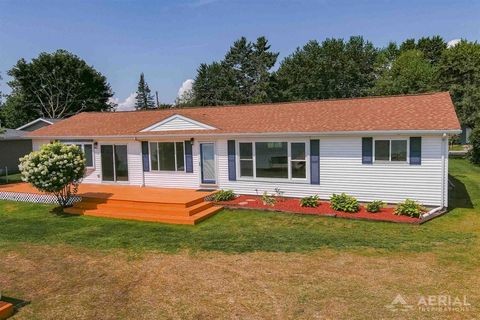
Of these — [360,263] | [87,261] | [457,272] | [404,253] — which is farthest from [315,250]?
[87,261]

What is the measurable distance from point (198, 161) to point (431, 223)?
30.1ft

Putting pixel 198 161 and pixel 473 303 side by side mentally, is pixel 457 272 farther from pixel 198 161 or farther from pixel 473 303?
pixel 198 161

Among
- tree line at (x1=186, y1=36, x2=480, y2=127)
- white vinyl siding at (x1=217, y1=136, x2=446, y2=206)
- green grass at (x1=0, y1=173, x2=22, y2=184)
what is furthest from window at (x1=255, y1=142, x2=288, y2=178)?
tree line at (x1=186, y1=36, x2=480, y2=127)

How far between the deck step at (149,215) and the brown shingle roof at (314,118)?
3.85 metres

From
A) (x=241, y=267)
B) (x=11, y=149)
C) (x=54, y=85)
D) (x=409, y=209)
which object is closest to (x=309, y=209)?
(x=409, y=209)

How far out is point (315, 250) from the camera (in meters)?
8.64

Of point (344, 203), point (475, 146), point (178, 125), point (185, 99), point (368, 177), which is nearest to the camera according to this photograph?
point (344, 203)

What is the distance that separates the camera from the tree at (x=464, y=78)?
30.9m

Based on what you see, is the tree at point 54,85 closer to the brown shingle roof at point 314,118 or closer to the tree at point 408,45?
the brown shingle roof at point 314,118

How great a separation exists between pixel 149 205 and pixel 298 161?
5.85m

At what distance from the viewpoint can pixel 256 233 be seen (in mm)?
10203

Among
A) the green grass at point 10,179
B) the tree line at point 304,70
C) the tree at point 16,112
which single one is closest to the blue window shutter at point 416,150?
the green grass at point 10,179

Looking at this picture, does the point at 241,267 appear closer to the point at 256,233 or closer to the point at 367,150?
the point at 256,233

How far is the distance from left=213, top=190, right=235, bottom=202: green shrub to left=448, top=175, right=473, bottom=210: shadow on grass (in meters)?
7.88
